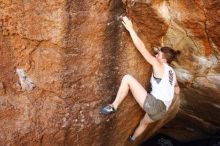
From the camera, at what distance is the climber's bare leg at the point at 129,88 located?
456cm

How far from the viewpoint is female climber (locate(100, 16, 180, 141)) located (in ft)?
14.9

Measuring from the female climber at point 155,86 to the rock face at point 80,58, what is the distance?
14 cm

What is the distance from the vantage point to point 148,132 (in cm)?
588

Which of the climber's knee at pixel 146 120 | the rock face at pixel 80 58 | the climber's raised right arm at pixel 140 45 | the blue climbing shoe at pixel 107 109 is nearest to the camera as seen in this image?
the rock face at pixel 80 58

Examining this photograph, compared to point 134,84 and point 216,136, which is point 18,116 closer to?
point 134,84

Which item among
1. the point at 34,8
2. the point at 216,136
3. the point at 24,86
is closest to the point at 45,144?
the point at 24,86

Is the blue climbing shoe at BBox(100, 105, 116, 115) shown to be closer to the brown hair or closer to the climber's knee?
the climber's knee

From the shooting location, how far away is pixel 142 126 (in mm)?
5203

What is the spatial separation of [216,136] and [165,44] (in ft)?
8.39

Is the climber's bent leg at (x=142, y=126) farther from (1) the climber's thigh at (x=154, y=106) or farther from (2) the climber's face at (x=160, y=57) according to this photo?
(2) the climber's face at (x=160, y=57)

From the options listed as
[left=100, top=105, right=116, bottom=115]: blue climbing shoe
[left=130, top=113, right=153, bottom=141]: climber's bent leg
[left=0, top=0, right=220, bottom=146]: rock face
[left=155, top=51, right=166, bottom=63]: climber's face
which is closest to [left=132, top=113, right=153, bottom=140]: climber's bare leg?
[left=130, top=113, right=153, bottom=141]: climber's bent leg

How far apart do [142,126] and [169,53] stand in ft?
3.70

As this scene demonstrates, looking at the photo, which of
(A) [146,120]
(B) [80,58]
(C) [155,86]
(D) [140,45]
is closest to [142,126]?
(A) [146,120]

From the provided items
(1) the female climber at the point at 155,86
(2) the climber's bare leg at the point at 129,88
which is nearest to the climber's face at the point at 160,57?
(1) the female climber at the point at 155,86
